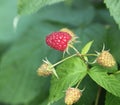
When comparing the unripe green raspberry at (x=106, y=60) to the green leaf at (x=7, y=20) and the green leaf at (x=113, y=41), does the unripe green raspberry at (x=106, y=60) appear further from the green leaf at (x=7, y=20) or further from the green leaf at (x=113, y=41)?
the green leaf at (x=7, y=20)

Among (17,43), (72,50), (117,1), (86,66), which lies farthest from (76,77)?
(17,43)

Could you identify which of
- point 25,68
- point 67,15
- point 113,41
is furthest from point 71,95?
point 67,15

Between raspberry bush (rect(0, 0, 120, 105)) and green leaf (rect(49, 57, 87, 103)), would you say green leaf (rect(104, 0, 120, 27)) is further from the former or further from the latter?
green leaf (rect(49, 57, 87, 103))

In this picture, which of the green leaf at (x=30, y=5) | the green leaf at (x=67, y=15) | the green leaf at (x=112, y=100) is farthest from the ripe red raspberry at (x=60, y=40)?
the green leaf at (x=67, y=15)

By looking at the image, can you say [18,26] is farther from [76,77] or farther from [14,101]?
[76,77]

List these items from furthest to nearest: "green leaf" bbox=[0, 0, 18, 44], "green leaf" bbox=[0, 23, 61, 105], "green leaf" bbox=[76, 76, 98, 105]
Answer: "green leaf" bbox=[0, 0, 18, 44]
"green leaf" bbox=[0, 23, 61, 105]
"green leaf" bbox=[76, 76, 98, 105]

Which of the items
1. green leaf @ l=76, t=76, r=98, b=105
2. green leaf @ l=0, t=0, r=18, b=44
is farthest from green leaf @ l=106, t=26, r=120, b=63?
green leaf @ l=0, t=0, r=18, b=44
